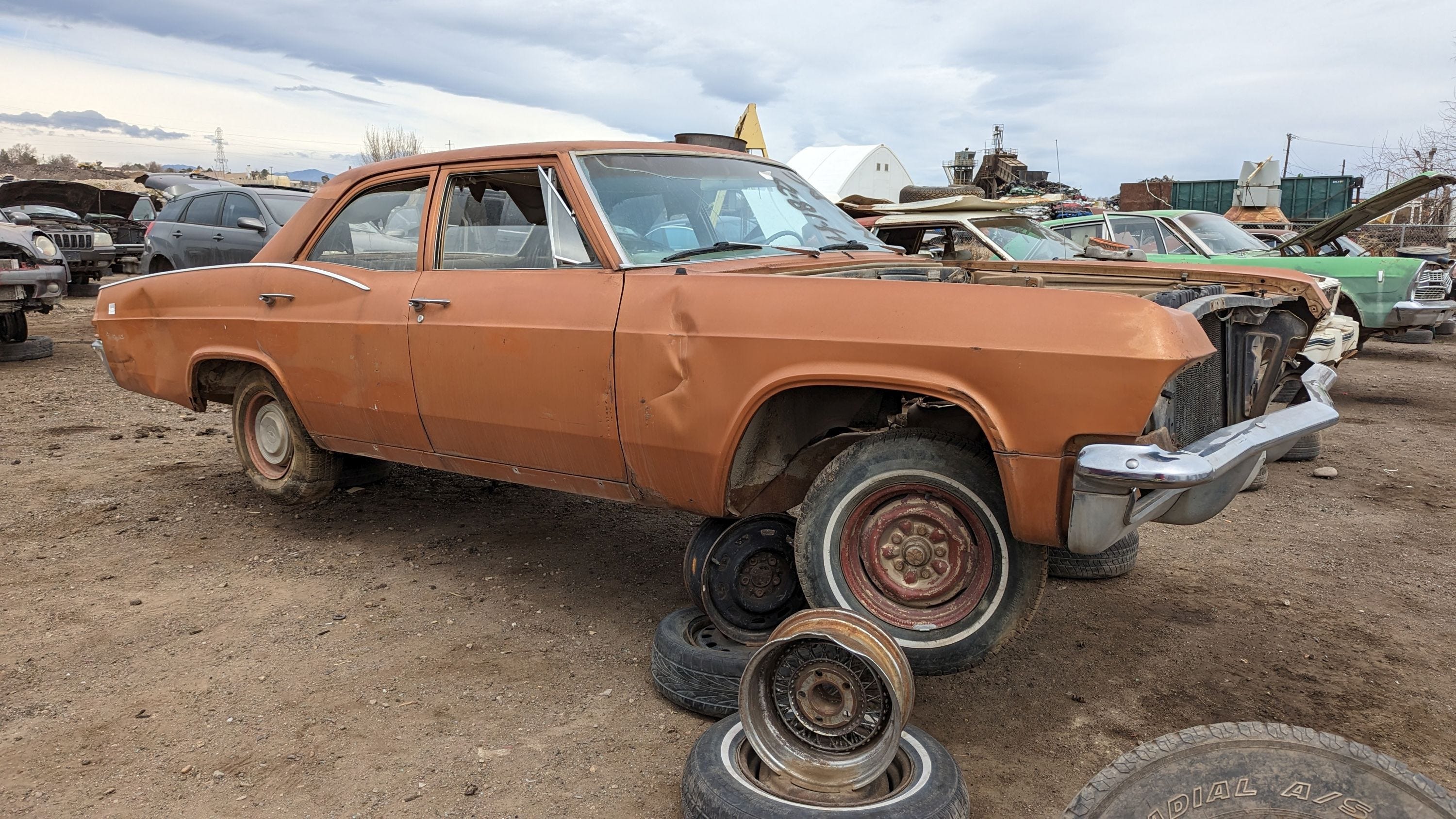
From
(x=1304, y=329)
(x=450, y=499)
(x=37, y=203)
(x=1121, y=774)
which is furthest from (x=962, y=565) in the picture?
(x=37, y=203)

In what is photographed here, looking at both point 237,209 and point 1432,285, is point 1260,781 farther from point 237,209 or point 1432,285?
point 237,209

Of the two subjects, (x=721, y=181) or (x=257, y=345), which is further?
(x=257, y=345)

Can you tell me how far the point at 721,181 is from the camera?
388 cm

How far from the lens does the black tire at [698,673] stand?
2.93m

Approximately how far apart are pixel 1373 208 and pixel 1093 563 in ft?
20.5

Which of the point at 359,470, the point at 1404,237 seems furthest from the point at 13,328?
the point at 1404,237

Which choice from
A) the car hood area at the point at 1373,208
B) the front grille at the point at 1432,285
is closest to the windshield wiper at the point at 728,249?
the car hood area at the point at 1373,208

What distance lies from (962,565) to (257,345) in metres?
3.37

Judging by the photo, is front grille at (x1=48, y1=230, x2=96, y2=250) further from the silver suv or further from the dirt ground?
the dirt ground

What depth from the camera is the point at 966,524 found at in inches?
112

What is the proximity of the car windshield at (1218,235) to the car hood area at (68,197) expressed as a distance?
17522 millimetres

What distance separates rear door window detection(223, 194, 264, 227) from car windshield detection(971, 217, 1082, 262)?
7.50 m

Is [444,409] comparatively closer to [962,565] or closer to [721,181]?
[721,181]

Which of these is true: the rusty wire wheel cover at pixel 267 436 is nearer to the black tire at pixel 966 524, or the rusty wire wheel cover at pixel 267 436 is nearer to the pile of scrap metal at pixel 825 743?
the black tire at pixel 966 524
